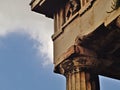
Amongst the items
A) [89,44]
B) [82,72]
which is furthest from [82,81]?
[89,44]

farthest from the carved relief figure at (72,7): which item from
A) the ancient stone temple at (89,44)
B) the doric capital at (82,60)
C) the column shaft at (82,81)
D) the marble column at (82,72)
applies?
the column shaft at (82,81)

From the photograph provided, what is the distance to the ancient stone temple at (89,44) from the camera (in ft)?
64.7

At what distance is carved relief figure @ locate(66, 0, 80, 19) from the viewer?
2175cm

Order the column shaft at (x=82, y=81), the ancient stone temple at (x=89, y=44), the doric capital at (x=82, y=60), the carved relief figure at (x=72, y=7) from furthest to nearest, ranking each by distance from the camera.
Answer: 1. the carved relief figure at (x=72, y=7)
2. the doric capital at (x=82, y=60)
3. the column shaft at (x=82, y=81)
4. the ancient stone temple at (x=89, y=44)

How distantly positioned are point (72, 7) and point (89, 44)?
235cm

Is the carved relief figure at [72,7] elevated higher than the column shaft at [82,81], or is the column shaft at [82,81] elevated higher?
the carved relief figure at [72,7]

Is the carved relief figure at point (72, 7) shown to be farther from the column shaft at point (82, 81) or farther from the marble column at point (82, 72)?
the column shaft at point (82, 81)

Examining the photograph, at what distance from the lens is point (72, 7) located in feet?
72.3

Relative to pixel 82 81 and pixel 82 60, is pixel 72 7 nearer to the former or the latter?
Answer: pixel 82 60

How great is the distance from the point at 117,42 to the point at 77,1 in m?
2.56

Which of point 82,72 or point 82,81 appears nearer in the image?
point 82,81

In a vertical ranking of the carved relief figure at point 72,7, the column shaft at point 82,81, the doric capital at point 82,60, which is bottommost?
the column shaft at point 82,81

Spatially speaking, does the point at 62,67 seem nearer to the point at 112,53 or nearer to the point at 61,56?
the point at 61,56

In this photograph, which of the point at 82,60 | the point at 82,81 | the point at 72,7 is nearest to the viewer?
the point at 82,81
